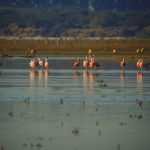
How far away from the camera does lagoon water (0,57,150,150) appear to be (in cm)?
2111

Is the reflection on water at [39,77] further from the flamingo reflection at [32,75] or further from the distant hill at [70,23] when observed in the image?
the distant hill at [70,23]

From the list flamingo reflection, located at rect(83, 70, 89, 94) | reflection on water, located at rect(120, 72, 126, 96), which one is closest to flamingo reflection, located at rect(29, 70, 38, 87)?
flamingo reflection, located at rect(83, 70, 89, 94)

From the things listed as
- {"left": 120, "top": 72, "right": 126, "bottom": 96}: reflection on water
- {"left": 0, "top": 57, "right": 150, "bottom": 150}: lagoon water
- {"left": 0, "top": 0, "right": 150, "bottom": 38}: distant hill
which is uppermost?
{"left": 0, "top": 0, "right": 150, "bottom": 38}: distant hill

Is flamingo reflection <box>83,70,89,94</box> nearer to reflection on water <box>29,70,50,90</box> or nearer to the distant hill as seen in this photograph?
reflection on water <box>29,70,50,90</box>

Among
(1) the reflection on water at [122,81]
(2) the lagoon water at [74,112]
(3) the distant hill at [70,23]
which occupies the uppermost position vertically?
(3) the distant hill at [70,23]

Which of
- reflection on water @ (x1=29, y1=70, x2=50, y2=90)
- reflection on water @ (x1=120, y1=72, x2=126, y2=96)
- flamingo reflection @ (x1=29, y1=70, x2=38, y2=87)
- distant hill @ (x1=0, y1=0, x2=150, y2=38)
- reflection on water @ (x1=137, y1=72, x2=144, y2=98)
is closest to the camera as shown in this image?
reflection on water @ (x1=137, y1=72, x2=144, y2=98)

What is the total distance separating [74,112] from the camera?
2611cm

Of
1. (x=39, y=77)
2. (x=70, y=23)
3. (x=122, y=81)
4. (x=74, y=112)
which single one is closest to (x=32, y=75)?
(x=39, y=77)

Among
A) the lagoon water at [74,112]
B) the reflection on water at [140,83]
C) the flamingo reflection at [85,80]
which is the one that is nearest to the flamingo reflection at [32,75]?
the lagoon water at [74,112]

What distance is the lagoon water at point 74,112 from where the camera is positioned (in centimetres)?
2111

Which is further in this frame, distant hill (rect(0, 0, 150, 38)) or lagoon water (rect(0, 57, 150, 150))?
distant hill (rect(0, 0, 150, 38))

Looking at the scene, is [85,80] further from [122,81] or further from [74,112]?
[74,112]

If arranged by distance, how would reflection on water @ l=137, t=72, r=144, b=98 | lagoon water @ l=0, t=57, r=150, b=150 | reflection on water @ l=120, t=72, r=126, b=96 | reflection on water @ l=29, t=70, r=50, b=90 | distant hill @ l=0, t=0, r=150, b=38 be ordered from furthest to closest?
distant hill @ l=0, t=0, r=150, b=38 → reflection on water @ l=29, t=70, r=50, b=90 → reflection on water @ l=120, t=72, r=126, b=96 → reflection on water @ l=137, t=72, r=144, b=98 → lagoon water @ l=0, t=57, r=150, b=150

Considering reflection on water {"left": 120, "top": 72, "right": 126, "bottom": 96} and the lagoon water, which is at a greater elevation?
reflection on water {"left": 120, "top": 72, "right": 126, "bottom": 96}
